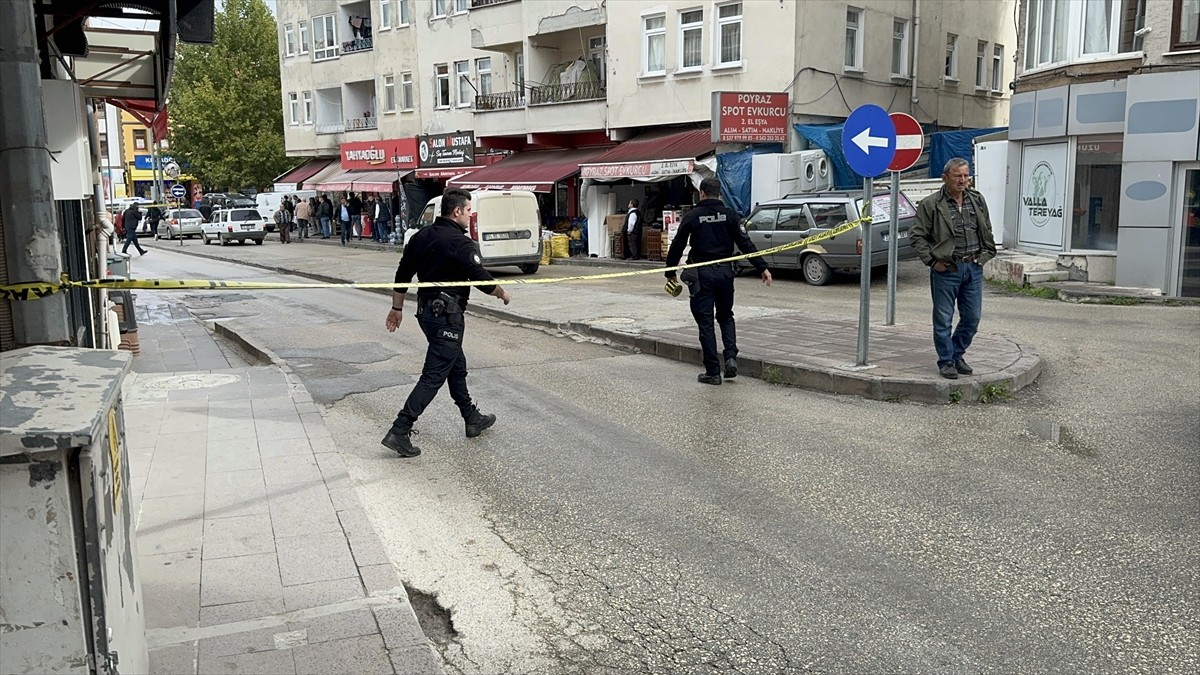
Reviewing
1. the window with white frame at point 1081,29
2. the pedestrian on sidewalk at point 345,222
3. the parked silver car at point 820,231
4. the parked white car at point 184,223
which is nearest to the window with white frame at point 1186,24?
the window with white frame at point 1081,29

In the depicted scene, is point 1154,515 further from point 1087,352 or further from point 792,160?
point 792,160

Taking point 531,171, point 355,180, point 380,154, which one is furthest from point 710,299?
point 355,180

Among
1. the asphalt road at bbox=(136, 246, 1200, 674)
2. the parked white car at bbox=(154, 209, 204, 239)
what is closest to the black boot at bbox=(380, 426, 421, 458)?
the asphalt road at bbox=(136, 246, 1200, 674)

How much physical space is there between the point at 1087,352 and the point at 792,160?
13658 millimetres

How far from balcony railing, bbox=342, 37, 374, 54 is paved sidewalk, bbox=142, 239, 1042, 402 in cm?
2681

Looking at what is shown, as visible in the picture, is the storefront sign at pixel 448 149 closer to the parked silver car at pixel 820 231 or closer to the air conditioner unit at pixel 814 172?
the air conditioner unit at pixel 814 172

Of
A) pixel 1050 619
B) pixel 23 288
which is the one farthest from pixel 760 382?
pixel 23 288

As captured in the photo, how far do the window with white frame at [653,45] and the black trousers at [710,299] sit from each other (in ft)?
62.5

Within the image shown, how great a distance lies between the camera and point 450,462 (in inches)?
268

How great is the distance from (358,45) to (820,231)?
98.4ft

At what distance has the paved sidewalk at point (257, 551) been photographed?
3.87 metres

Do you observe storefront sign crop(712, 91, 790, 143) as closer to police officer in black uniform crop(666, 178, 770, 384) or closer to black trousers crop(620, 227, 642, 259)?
black trousers crop(620, 227, 642, 259)

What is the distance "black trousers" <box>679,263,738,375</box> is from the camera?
8.96 m

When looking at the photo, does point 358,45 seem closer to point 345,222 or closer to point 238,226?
point 345,222
